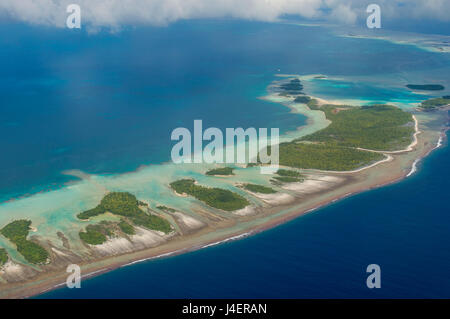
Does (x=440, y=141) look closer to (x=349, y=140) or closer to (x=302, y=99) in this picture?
(x=349, y=140)

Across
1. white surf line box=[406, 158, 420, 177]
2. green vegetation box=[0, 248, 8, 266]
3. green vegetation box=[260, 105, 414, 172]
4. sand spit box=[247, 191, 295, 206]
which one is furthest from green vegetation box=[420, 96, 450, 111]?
green vegetation box=[0, 248, 8, 266]

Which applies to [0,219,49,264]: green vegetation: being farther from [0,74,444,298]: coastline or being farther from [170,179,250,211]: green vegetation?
[170,179,250,211]: green vegetation

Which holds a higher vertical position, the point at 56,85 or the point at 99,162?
the point at 56,85

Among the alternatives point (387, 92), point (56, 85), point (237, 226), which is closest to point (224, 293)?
point (237, 226)

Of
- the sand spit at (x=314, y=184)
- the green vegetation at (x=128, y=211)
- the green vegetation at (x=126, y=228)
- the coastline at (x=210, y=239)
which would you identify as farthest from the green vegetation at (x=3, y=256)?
the sand spit at (x=314, y=184)

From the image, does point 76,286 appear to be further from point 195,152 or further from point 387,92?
point 387,92
